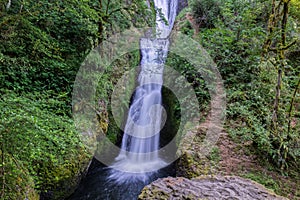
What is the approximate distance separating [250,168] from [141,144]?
138 inches

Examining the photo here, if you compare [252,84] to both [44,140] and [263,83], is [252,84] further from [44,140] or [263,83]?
[44,140]

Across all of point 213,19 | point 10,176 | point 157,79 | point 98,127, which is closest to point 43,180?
point 10,176

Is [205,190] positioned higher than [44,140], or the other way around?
[44,140]

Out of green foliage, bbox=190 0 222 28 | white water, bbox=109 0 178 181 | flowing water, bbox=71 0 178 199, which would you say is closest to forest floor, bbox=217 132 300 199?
flowing water, bbox=71 0 178 199

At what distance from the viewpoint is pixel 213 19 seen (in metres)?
10.1

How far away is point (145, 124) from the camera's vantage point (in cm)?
763

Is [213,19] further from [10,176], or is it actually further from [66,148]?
[10,176]

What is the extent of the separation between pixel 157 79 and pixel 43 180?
19.4ft

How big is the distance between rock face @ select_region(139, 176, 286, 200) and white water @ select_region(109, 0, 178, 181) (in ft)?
8.16

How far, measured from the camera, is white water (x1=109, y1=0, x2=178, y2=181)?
20.7 feet

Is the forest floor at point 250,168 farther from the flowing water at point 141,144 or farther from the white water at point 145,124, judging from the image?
the white water at point 145,124

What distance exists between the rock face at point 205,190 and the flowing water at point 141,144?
1.92 m

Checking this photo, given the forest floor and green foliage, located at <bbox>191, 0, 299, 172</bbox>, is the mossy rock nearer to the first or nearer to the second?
the forest floor

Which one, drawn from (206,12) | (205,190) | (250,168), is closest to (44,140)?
(205,190)
